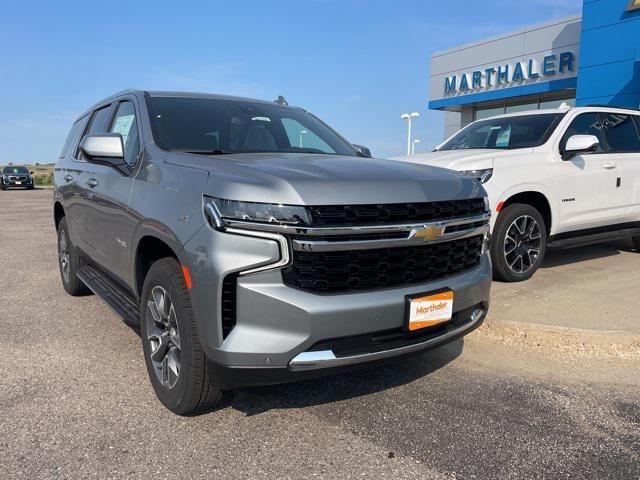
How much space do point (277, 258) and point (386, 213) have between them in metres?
0.60

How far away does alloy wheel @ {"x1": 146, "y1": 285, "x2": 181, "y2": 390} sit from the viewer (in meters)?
2.81

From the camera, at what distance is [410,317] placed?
2.62 metres

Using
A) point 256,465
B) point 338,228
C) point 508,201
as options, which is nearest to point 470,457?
point 256,465

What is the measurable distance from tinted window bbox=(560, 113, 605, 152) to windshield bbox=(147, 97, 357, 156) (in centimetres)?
305

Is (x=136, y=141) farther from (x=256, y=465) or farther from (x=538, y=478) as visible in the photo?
(x=538, y=478)

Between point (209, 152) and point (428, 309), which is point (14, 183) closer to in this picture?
point (209, 152)

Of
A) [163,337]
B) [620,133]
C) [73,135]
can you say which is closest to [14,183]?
[73,135]

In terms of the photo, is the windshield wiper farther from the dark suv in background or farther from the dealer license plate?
the dark suv in background

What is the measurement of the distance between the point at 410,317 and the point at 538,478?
35.9 inches

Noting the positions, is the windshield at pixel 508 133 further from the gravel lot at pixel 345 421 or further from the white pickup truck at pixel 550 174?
the gravel lot at pixel 345 421

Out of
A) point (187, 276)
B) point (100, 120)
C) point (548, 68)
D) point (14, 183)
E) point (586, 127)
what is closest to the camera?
point (187, 276)

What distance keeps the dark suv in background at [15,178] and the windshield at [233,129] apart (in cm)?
3581

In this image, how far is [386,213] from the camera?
2568 mm

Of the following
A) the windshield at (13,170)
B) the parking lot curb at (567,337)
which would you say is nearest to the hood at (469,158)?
the parking lot curb at (567,337)
